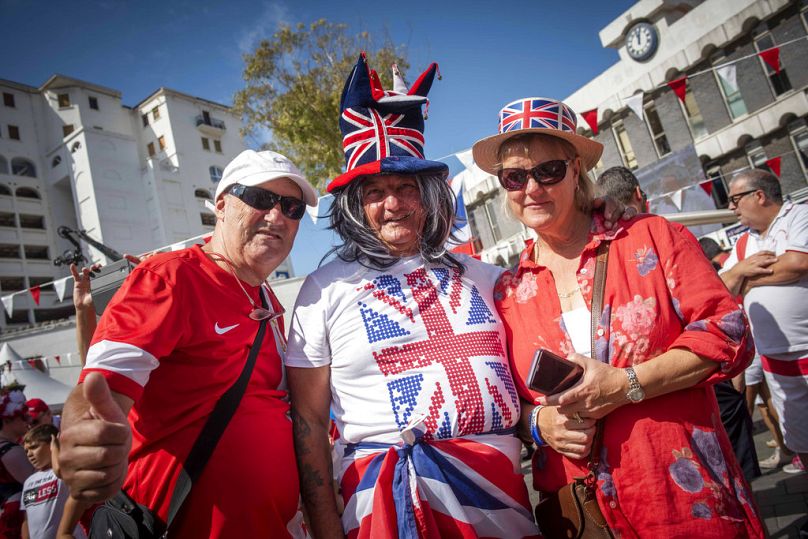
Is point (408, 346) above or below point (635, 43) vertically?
below

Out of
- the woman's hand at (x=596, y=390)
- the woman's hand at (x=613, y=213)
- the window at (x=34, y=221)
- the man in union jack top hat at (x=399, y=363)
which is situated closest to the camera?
the woman's hand at (x=596, y=390)

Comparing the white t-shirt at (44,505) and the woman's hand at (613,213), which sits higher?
the woman's hand at (613,213)

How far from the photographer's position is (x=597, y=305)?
1.77 m

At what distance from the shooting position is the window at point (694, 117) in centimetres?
1611

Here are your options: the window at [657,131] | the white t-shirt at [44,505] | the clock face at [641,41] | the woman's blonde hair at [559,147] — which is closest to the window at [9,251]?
the white t-shirt at [44,505]

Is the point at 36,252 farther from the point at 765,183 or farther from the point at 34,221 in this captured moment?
the point at 765,183

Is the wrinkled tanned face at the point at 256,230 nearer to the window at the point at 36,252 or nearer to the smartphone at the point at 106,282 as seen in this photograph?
the smartphone at the point at 106,282

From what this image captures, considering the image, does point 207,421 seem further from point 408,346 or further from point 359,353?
point 408,346

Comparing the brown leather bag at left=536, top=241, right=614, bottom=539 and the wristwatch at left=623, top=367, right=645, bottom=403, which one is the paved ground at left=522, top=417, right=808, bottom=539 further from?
Answer: the wristwatch at left=623, top=367, right=645, bottom=403

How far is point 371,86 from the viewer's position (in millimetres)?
2225

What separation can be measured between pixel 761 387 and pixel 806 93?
13311mm

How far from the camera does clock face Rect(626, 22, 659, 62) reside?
56.2 ft

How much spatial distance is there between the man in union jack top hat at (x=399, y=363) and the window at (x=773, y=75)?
679 inches

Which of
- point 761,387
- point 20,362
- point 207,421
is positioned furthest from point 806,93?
point 20,362
